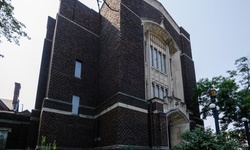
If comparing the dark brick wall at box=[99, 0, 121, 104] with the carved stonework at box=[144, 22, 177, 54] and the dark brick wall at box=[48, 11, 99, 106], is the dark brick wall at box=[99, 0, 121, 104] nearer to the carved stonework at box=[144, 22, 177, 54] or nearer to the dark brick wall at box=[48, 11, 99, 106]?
the dark brick wall at box=[48, 11, 99, 106]

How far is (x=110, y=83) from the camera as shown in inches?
556

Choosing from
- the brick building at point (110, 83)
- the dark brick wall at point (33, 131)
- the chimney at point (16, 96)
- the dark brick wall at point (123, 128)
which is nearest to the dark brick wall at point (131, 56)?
the brick building at point (110, 83)

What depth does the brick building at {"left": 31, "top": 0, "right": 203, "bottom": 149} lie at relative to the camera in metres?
12.6

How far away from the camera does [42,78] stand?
15766mm

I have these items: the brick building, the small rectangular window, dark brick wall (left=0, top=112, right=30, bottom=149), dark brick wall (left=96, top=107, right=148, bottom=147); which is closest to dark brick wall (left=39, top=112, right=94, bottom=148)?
the brick building

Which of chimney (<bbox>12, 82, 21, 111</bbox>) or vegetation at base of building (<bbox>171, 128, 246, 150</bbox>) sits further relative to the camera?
chimney (<bbox>12, 82, 21, 111</bbox>)

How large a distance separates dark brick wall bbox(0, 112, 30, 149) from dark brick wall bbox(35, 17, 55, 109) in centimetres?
176

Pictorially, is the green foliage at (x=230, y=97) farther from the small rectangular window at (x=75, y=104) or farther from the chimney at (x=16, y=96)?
the chimney at (x=16, y=96)

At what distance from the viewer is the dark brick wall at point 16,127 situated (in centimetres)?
1395

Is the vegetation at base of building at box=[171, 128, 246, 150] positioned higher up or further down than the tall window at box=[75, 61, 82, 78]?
further down

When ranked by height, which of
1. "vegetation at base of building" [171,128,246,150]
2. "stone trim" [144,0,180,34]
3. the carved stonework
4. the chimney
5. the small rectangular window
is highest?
"stone trim" [144,0,180,34]

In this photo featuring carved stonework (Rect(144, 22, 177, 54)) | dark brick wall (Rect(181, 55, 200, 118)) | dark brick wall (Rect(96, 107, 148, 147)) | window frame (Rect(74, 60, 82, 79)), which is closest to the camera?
dark brick wall (Rect(96, 107, 148, 147))

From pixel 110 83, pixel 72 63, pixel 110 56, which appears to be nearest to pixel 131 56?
pixel 110 56

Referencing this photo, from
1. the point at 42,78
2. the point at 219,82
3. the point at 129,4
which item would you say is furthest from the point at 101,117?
the point at 219,82
